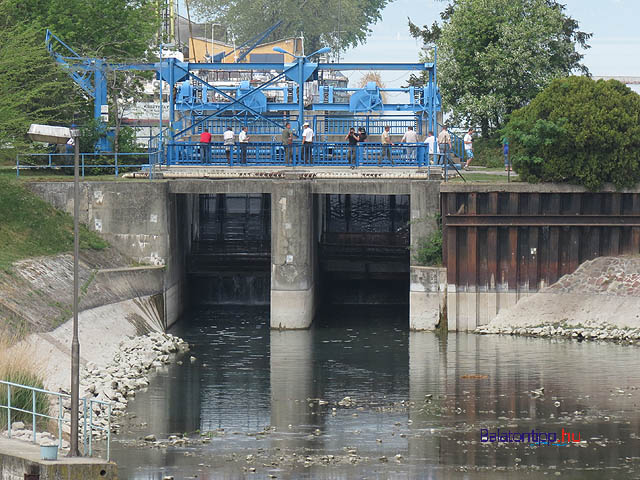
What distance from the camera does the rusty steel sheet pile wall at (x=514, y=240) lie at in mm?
47094

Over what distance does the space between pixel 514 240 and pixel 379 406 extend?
1341 cm

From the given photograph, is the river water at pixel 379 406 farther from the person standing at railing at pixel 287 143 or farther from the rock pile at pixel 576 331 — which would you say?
the person standing at railing at pixel 287 143

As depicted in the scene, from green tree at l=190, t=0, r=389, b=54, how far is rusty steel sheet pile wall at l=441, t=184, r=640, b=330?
76.5m

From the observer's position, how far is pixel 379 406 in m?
35.8

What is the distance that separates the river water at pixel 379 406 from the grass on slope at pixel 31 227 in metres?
5.61

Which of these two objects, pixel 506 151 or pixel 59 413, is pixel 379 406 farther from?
pixel 506 151

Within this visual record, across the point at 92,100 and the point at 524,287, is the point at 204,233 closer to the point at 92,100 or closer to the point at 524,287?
the point at 92,100

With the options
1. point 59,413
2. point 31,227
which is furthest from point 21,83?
point 59,413

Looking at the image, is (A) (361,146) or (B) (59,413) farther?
(A) (361,146)

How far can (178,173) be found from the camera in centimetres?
5000

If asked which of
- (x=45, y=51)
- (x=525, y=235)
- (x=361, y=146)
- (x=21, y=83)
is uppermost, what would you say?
(x=45, y=51)

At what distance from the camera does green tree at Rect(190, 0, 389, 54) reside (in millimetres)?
124375

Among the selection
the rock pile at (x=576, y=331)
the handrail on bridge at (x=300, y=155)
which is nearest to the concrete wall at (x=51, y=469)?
the rock pile at (x=576, y=331)

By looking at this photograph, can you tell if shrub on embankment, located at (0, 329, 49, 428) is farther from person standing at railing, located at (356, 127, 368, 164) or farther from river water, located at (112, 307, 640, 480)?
person standing at railing, located at (356, 127, 368, 164)
